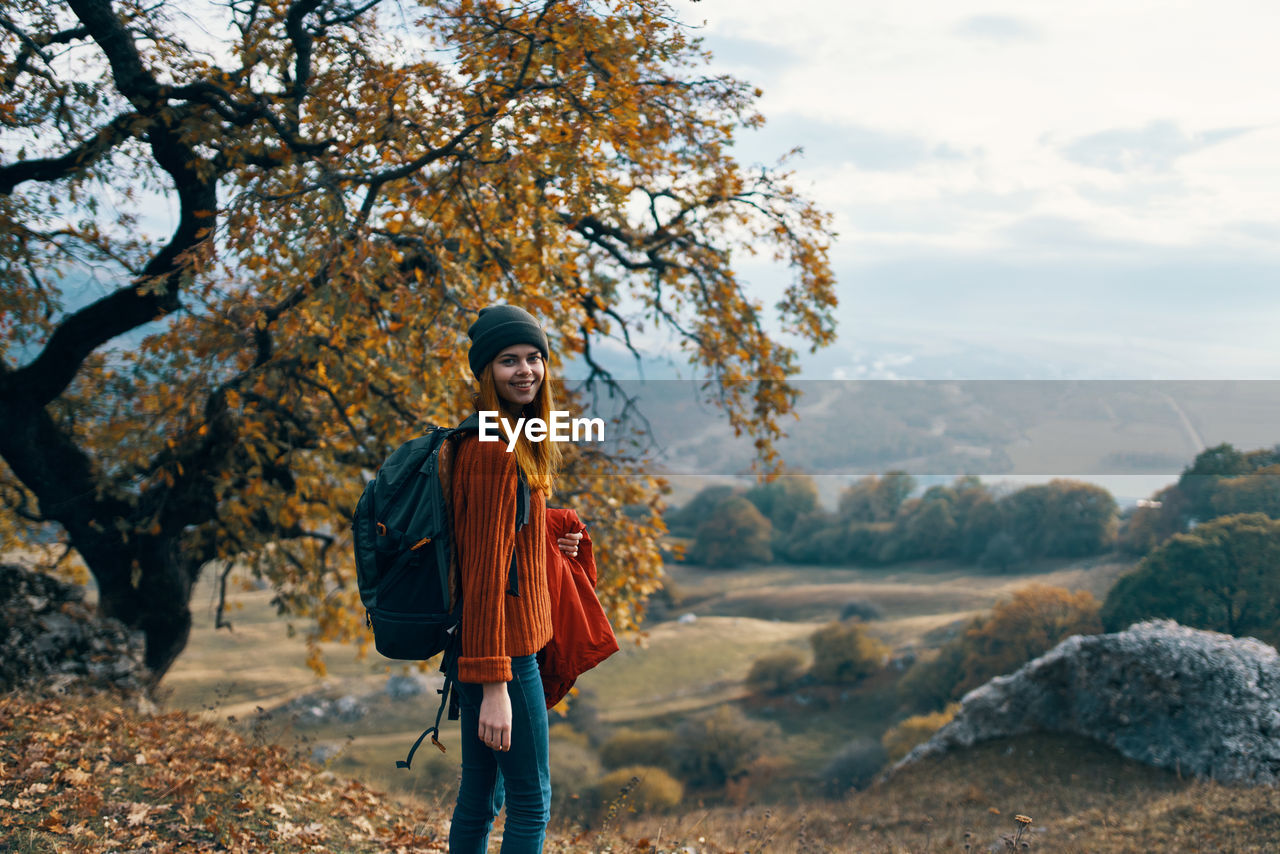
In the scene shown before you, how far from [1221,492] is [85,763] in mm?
35910

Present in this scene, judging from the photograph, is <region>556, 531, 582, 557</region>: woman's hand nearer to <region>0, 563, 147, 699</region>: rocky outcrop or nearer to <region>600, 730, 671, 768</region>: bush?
<region>0, 563, 147, 699</region>: rocky outcrop

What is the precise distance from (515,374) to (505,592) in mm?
783

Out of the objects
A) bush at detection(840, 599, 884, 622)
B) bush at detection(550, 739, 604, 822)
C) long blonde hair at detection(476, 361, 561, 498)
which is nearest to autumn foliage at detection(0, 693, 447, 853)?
long blonde hair at detection(476, 361, 561, 498)

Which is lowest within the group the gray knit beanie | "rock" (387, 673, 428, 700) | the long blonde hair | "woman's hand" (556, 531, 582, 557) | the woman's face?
"rock" (387, 673, 428, 700)

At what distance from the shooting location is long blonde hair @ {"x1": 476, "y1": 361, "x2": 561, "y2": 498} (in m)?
2.80

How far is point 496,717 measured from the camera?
8.41ft

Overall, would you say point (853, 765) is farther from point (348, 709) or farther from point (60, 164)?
point (60, 164)

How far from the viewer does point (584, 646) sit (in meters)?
3.05

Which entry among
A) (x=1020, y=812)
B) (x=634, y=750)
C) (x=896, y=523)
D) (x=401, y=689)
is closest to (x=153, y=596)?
(x=1020, y=812)

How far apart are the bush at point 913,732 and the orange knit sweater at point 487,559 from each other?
96.3ft

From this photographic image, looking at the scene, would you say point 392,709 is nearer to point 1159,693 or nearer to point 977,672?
point 977,672

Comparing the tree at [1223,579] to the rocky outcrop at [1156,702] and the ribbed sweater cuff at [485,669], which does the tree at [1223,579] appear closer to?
the rocky outcrop at [1156,702]

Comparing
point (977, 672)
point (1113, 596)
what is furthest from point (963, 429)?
Result: point (1113, 596)

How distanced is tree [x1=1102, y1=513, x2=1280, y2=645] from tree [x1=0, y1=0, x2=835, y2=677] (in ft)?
64.4
